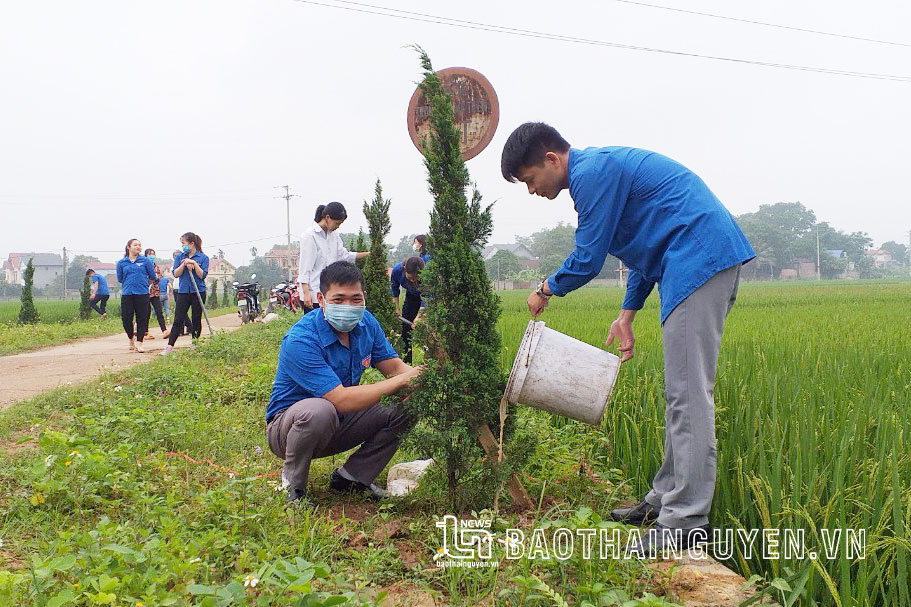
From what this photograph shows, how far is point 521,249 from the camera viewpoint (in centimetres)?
8900

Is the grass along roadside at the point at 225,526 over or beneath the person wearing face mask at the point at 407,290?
beneath

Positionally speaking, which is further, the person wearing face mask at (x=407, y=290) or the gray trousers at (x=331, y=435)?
the person wearing face mask at (x=407, y=290)

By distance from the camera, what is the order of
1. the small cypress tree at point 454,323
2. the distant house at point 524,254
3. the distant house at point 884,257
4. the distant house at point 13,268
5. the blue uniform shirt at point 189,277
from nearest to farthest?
the small cypress tree at point 454,323
the blue uniform shirt at point 189,277
the distant house at point 524,254
the distant house at point 13,268
the distant house at point 884,257

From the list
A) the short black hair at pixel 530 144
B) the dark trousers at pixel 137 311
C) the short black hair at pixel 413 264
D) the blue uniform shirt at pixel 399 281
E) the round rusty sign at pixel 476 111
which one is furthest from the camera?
the dark trousers at pixel 137 311

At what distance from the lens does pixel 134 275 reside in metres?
8.91

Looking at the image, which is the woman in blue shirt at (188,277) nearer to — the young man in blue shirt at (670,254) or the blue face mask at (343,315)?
the blue face mask at (343,315)

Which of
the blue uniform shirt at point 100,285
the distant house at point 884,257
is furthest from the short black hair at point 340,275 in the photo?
the distant house at point 884,257

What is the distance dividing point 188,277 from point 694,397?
24.6 feet

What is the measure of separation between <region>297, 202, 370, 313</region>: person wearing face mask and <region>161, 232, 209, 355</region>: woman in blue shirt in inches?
116

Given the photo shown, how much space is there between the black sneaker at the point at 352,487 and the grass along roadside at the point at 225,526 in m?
0.07

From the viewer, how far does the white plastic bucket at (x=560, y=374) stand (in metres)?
2.62

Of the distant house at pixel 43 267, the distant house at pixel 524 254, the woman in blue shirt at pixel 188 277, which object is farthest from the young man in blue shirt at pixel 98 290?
the distant house at pixel 43 267

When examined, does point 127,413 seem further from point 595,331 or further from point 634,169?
point 595,331

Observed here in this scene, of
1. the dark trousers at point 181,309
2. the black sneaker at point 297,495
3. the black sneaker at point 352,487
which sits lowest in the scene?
the black sneaker at point 352,487
